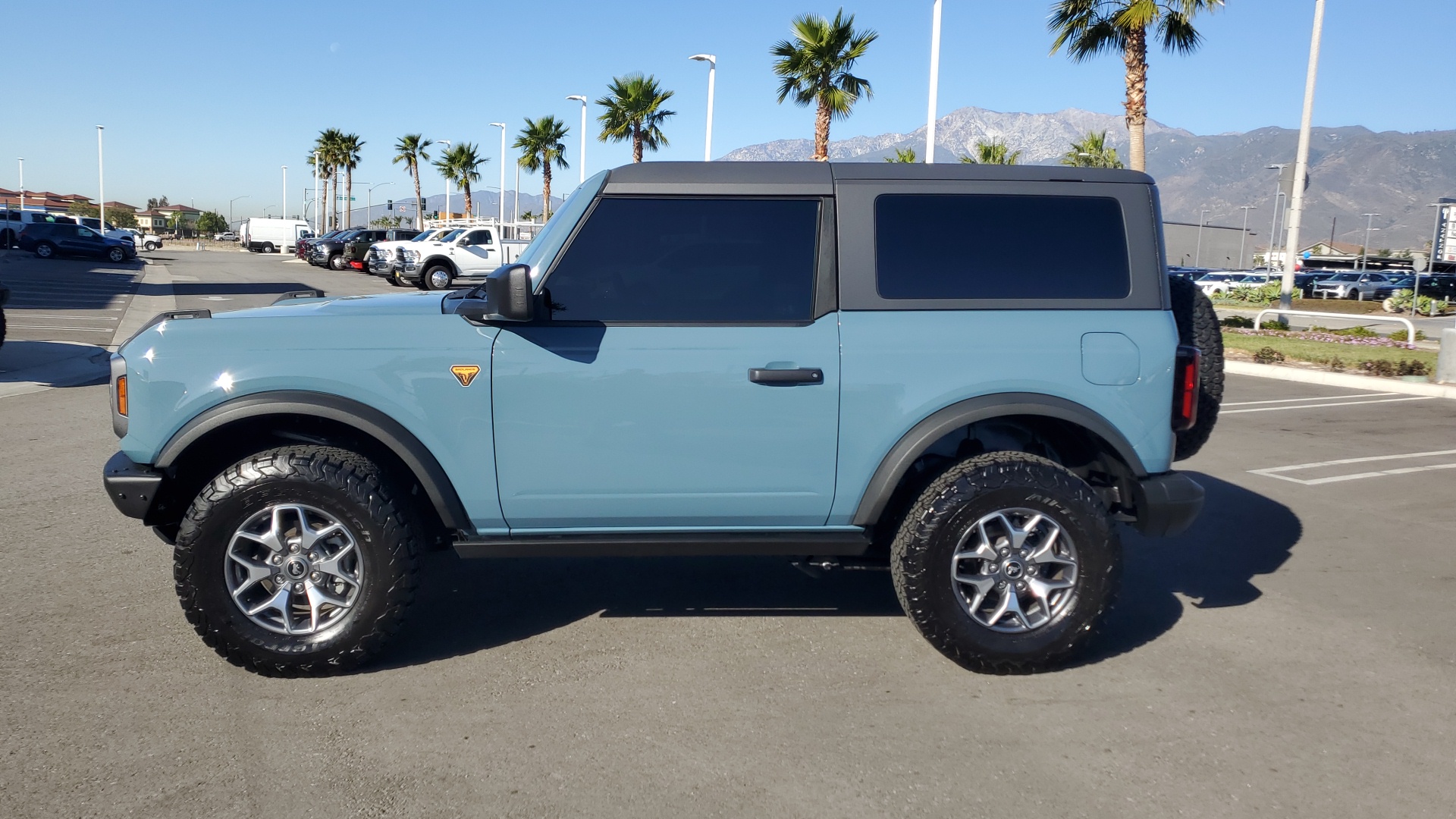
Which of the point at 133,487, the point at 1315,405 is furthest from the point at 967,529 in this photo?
the point at 1315,405

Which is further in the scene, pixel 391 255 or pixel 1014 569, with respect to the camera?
pixel 391 255

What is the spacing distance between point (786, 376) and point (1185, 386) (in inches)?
62.7

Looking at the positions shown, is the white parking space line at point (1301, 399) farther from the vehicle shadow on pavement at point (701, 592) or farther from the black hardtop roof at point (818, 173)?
the black hardtop roof at point (818, 173)

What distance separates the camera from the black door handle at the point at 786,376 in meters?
3.98

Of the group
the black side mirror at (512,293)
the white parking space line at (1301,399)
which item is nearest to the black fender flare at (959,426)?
the black side mirror at (512,293)

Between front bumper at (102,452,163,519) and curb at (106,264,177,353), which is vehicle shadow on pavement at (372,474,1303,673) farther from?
curb at (106,264,177,353)

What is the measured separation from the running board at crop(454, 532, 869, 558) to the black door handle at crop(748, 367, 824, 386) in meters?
0.61

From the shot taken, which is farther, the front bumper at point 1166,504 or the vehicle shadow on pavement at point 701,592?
the vehicle shadow on pavement at point 701,592

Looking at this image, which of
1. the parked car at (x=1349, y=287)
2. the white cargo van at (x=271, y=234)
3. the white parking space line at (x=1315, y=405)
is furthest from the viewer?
the white cargo van at (x=271, y=234)

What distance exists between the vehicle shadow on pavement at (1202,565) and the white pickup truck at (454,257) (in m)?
26.1

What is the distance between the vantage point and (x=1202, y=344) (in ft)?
15.3

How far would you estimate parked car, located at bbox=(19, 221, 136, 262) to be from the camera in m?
41.0

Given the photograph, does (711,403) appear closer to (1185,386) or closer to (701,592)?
(701,592)

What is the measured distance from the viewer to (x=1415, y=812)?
126 inches
